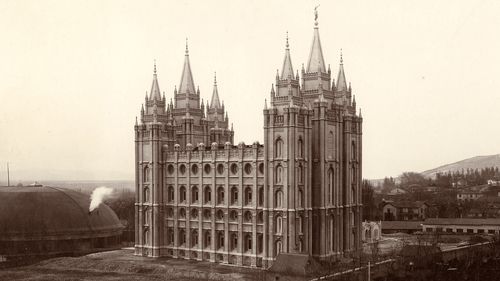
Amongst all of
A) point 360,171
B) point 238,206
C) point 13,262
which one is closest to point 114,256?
point 13,262

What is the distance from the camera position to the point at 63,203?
274 feet

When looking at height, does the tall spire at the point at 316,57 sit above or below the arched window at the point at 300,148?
above

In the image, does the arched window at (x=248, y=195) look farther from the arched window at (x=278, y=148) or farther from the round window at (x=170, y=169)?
the round window at (x=170, y=169)

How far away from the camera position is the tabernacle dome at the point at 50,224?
255ft

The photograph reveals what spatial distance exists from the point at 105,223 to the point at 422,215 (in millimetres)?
63907

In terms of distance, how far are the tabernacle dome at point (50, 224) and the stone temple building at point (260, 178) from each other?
11.4 metres

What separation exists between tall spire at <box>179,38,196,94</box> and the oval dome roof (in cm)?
2284

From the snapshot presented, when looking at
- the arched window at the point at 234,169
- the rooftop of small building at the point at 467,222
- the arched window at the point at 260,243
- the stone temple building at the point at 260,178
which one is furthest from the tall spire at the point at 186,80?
the rooftop of small building at the point at 467,222

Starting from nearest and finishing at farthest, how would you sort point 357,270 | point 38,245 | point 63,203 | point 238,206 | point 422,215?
1. point 357,270
2. point 238,206
3. point 38,245
4. point 63,203
5. point 422,215

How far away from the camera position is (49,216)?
Answer: 79.9 metres

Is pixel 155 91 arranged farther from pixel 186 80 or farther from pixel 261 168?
pixel 261 168

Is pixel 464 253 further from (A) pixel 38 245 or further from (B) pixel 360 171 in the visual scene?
(A) pixel 38 245

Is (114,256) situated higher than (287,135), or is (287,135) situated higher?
(287,135)

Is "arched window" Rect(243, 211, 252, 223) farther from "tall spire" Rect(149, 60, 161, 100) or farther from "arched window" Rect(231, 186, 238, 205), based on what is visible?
"tall spire" Rect(149, 60, 161, 100)
